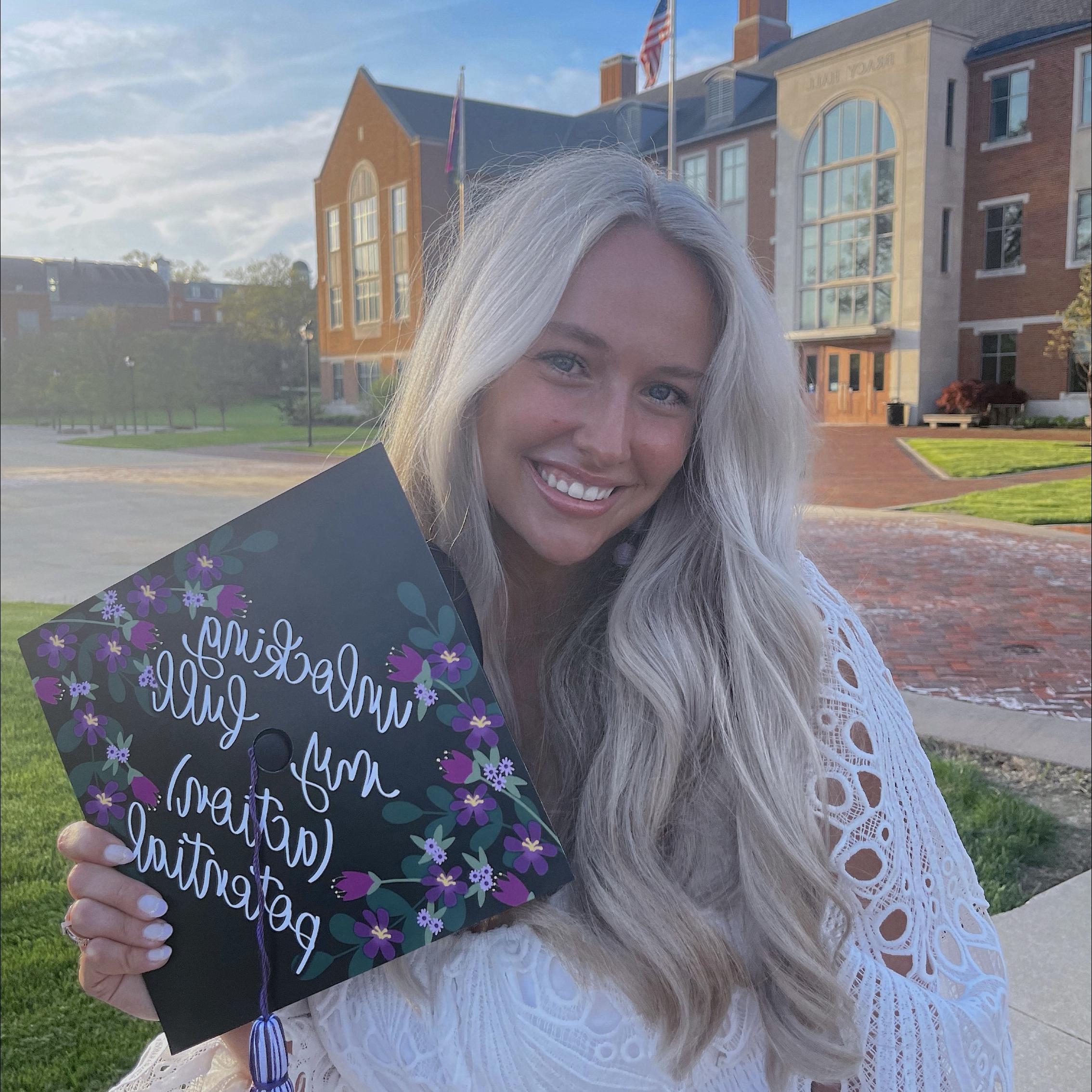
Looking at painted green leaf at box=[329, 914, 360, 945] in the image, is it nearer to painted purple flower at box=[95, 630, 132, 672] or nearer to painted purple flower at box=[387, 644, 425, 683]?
painted purple flower at box=[387, 644, 425, 683]

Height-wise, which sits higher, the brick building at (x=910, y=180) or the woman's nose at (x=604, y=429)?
the brick building at (x=910, y=180)

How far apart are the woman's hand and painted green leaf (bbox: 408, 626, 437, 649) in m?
0.37

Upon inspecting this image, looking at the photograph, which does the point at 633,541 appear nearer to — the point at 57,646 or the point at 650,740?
the point at 650,740

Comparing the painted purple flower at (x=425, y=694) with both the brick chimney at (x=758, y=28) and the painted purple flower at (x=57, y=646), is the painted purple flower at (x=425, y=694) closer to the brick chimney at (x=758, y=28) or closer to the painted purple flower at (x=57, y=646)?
the painted purple flower at (x=57, y=646)

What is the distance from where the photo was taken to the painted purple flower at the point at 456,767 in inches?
38.5

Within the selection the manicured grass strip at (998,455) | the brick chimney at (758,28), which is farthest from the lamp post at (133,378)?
the manicured grass strip at (998,455)

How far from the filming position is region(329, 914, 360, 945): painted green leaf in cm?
98

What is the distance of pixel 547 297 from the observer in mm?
1178

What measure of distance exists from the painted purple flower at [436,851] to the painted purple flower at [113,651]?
363mm

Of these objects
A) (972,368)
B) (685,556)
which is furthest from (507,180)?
(972,368)

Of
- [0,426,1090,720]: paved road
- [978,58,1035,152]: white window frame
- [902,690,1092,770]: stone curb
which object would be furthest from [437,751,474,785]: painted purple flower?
[978,58,1035,152]: white window frame

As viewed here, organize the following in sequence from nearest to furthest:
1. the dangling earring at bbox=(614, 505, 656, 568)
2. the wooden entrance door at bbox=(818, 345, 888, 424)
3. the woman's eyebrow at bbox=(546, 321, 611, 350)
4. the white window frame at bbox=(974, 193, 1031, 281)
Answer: the woman's eyebrow at bbox=(546, 321, 611, 350) < the dangling earring at bbox=(614, 505, 656, 568) < the white window frame at bbox=(974, 193, 1031, 281) < the wooden entrance door at bbox=(818, 345, 888, 424)

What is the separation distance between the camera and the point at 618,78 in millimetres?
37469

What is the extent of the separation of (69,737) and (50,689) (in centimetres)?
5
